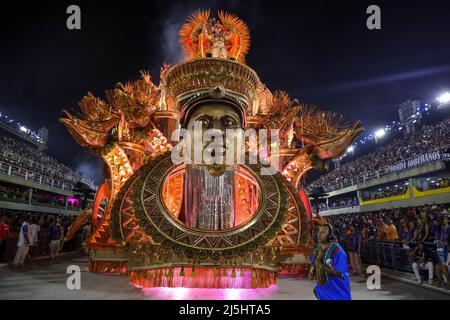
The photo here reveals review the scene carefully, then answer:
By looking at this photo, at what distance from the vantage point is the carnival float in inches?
225

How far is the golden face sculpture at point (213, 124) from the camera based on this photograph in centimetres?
632

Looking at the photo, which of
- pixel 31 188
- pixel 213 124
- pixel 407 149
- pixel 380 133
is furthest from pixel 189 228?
pixel 380 133

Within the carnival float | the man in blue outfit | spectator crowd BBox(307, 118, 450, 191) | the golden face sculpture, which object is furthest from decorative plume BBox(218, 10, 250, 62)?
spectator crowd BBox(307, 118, 450, 191)

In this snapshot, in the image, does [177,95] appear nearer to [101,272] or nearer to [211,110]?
[211,110]

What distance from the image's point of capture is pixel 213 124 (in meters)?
6.66

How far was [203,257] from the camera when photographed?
5.41 m

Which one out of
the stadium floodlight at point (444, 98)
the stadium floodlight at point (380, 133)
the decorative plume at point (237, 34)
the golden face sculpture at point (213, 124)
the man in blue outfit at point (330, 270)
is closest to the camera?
the man in blue outfit at point (330, 270)

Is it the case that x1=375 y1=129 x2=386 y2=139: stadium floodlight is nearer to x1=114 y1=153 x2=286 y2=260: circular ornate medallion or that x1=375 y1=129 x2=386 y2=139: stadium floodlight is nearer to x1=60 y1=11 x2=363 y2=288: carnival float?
x1=60 y1=11 x2=363 y2=288: carnival float

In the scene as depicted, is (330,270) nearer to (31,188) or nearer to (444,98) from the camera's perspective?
(31,188)

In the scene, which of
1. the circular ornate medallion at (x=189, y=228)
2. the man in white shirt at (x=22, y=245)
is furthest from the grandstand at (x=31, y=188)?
the circular ornate medallion at (x=189, y=228)

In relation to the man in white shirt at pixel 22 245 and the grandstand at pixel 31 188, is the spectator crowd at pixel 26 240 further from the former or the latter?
the grandstand at pixel 31 188

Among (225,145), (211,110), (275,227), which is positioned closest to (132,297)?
(275,227)

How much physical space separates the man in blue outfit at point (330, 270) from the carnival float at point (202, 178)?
195 cm

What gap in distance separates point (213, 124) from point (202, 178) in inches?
47.0
